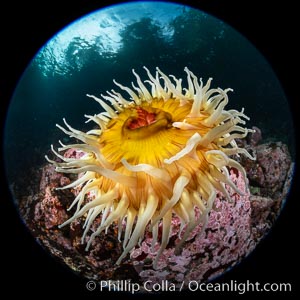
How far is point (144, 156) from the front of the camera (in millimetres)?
2416

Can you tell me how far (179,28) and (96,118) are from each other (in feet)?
6.61

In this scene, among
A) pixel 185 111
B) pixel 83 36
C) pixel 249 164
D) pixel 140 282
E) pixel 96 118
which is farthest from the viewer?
pixel 83 36

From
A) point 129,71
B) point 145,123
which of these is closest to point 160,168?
point 145,123

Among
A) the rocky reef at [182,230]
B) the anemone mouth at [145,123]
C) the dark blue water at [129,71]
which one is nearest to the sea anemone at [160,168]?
the anemone mouth at [145,123]

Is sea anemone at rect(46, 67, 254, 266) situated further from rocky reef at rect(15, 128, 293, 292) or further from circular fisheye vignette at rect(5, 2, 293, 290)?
rocky reef at rect(15, 128, 293, 292)

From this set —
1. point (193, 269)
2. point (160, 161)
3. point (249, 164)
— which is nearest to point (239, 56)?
point (249, 164)

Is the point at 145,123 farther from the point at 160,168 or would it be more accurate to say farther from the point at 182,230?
the point at 182,230

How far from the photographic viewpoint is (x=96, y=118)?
300 cm

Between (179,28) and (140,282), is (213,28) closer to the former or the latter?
(179,28)

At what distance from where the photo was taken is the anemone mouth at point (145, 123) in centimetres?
249

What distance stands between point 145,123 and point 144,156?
0.43 m

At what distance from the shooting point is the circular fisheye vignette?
239 cm

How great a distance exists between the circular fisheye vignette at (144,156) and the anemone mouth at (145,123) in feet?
0.04

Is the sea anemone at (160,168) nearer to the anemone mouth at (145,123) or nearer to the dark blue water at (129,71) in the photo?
the anemone mouth at (145,123)
